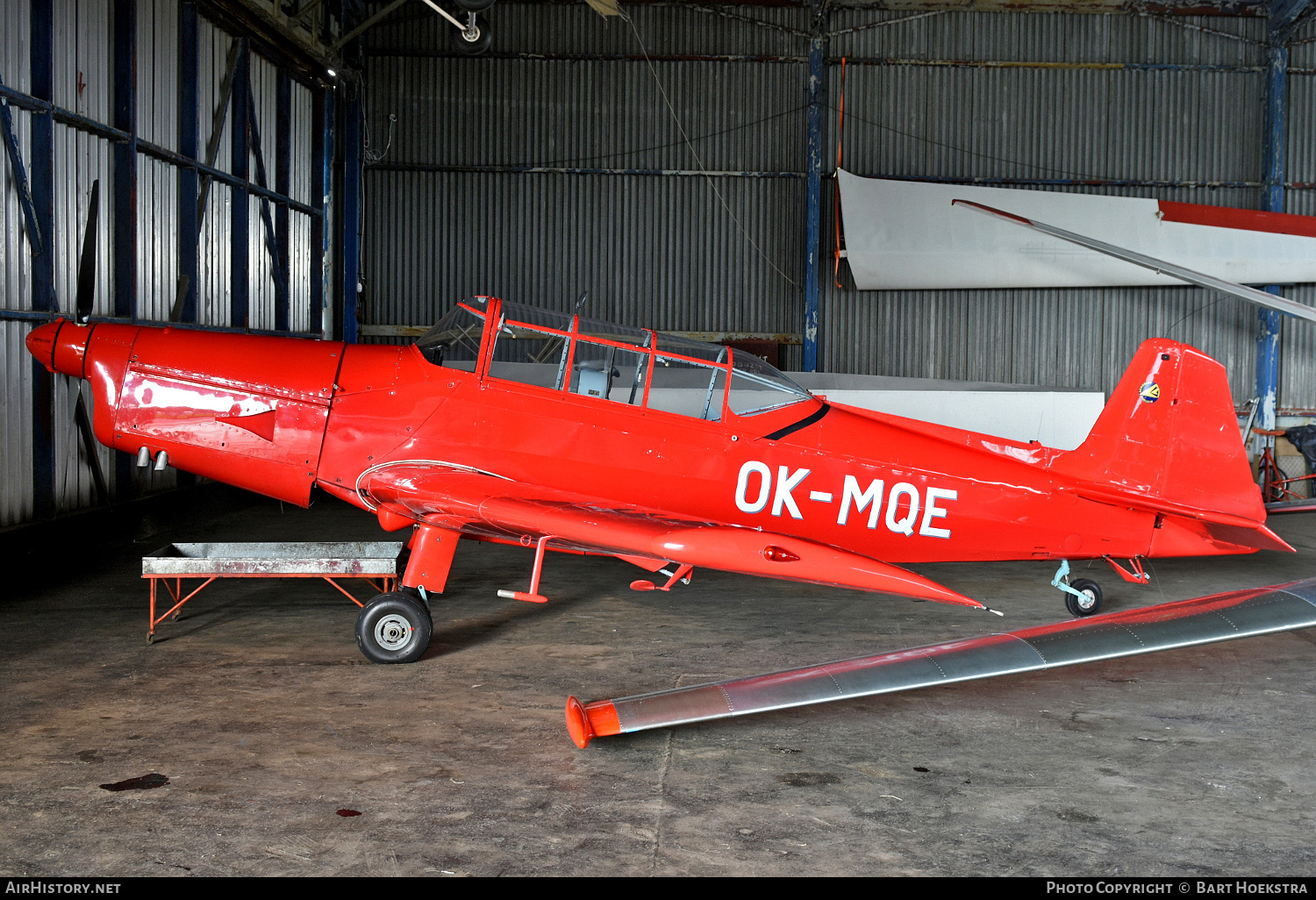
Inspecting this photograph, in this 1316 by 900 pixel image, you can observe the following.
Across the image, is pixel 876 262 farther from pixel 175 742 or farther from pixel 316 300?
pixel 175 742

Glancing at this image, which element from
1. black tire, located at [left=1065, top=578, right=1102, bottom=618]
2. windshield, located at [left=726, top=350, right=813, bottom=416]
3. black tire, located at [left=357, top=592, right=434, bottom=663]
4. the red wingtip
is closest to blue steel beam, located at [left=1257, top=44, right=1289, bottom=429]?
black tire, located at [left=1065, top=578, right=1102, bottom=618]

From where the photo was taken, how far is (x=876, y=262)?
48.1 ft

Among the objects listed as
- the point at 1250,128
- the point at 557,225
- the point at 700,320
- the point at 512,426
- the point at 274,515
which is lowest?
the point at 274,515

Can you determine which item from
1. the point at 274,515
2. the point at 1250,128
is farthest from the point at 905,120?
the point at 274,515

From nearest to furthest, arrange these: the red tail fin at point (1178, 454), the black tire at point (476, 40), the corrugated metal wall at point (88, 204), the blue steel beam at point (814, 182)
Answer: the red tail fin at point (1178, 454)
the corrugated metal wall at point (88, 204)
the black tire at point (476, 40)
the blue steel beam at point (814, 182)

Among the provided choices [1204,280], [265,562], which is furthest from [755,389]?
[1204,280]

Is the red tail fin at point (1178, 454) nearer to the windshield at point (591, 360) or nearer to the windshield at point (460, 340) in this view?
the windshield at point (591, 360)

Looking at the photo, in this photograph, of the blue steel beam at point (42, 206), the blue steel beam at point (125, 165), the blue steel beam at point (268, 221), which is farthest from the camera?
the blue steel beam at point (268, 221)

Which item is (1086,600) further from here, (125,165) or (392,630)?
(125,165)

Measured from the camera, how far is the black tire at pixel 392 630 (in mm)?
5848

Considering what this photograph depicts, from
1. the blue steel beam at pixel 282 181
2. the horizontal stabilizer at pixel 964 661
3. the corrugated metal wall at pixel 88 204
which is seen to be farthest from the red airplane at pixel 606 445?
the blue steel beam at pixel 282 181

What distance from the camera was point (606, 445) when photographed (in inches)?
245

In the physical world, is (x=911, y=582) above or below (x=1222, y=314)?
below
